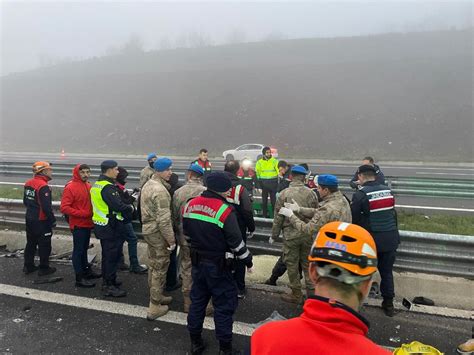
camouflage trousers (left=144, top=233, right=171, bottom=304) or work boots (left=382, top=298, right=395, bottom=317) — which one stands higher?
camouflage trousers (left=144, top=233, right=171, bottom=304)

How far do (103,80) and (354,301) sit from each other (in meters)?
54.7

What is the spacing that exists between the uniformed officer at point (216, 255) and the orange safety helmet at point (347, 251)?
2012 millimetres

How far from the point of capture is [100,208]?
187 inches

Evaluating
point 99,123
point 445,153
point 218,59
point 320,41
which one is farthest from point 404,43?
point 99,123

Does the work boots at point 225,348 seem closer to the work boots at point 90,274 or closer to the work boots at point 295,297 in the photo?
the work boots at point 295,297

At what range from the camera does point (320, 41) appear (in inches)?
2125

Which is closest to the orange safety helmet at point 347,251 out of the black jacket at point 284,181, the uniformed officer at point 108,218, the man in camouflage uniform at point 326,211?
the man in camouflage uniform at point 326,211

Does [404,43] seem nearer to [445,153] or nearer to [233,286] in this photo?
[445,153]

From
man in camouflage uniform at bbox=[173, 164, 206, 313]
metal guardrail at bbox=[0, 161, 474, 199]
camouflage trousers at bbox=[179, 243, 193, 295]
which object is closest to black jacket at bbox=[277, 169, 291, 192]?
metal guardrail at bbox=[0, 161, 474, 199]

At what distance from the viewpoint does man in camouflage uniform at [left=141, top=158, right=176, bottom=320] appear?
14.1 feet

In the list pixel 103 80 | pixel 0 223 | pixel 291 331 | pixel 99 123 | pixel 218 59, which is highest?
pixel 218 59

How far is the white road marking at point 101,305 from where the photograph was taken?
13.3 ft

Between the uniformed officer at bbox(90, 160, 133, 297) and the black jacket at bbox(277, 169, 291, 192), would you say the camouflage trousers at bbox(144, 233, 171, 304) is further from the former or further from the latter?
the black jacket at bbox(277, 169, 291, 192)

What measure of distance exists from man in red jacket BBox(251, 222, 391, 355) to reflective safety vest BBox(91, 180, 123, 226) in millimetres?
3799
